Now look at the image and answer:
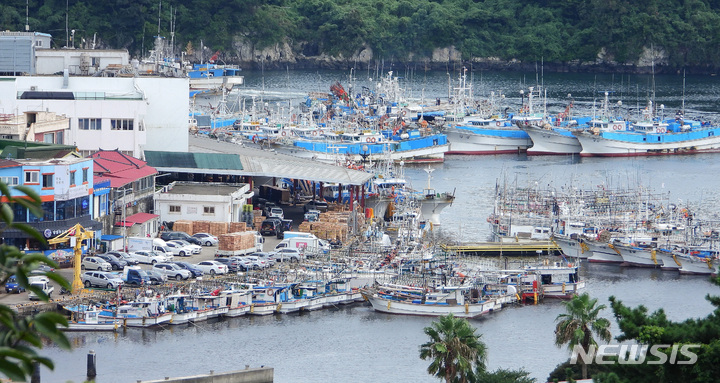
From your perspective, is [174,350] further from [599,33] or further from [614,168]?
[599,33]

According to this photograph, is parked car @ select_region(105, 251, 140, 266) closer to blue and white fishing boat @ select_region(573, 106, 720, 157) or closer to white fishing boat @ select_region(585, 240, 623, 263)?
white fishing boat @ select_region(585, 240, 623, 263)

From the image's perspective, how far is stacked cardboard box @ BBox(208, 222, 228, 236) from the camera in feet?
99.1

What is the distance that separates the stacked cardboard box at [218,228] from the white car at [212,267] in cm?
355

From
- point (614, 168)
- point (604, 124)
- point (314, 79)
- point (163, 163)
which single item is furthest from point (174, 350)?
point (314, 79)

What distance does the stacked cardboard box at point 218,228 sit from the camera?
3020 centimetres

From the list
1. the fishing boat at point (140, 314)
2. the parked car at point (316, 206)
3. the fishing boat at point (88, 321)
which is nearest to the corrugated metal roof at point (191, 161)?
the parked car at point (316, 206)

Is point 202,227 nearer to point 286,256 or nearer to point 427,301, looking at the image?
point 286,256

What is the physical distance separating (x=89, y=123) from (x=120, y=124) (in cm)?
79

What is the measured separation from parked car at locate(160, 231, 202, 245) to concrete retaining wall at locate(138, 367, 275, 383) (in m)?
9.36

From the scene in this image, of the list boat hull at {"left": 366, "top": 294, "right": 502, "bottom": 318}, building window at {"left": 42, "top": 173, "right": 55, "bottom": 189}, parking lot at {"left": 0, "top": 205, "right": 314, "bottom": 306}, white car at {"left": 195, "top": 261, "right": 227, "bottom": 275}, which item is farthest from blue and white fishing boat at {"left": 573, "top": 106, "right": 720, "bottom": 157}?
building window at {"left": 42, "top": 173, "right": 55, "bottom": 189}

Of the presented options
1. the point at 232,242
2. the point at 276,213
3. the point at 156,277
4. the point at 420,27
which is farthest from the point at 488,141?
the point at 420,27

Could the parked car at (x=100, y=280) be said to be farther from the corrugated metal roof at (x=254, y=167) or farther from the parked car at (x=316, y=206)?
the parked car at (x=316, y=206)

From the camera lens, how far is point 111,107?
3259cm

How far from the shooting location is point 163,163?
33.2 meters
